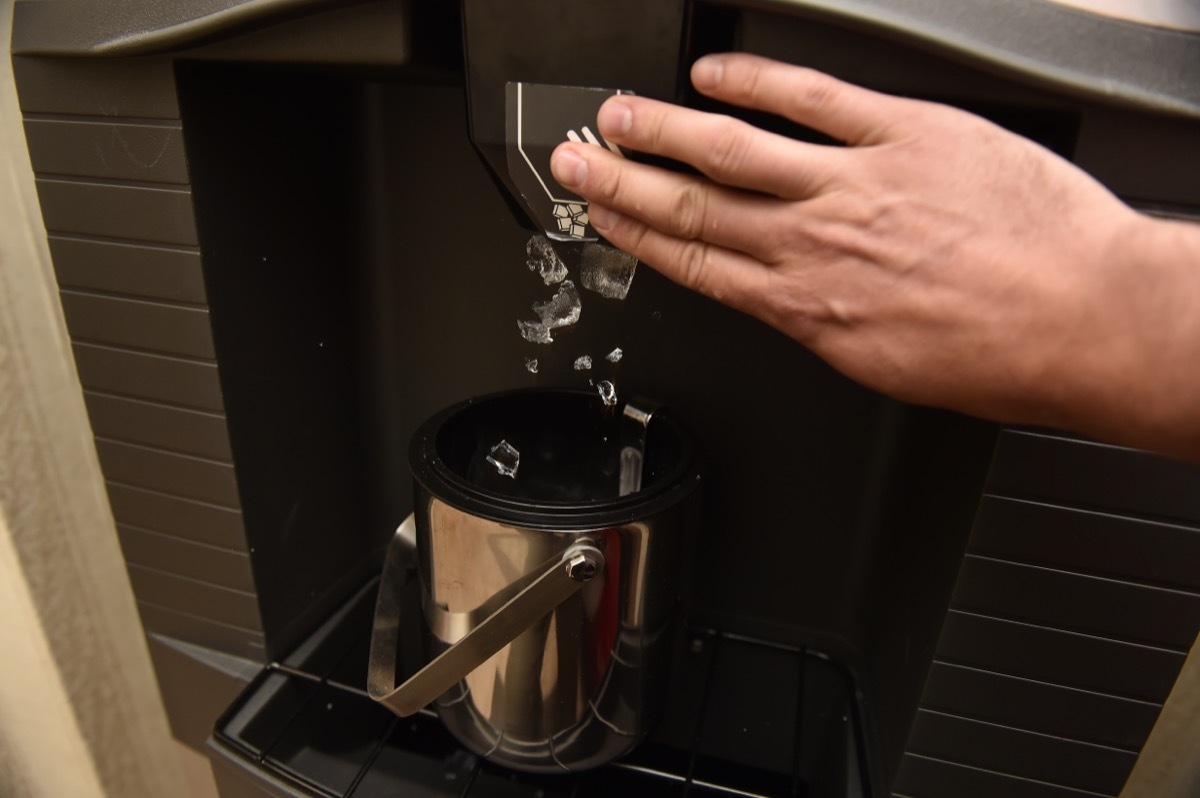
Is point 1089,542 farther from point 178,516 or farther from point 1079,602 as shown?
point 178,516

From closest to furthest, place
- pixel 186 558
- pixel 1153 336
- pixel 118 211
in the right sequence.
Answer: pixel 1153 336 < pixel 118 211 < pixel 186 558

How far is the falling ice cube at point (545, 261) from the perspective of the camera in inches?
24.1

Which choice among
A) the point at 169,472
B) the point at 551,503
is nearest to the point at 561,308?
the point at 551,503

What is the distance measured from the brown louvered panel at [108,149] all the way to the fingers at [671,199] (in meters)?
0.27

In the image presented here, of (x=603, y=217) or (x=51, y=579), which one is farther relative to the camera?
(x=51, y=579)

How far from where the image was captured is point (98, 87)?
1.61ft

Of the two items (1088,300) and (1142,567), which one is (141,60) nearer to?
(1088,300)

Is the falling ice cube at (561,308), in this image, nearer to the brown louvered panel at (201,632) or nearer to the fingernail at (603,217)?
the fingernail at (603,217)

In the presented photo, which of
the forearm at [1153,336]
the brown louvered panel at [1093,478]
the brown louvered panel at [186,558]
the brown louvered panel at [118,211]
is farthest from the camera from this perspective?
the brown louvered panel at [186,558]

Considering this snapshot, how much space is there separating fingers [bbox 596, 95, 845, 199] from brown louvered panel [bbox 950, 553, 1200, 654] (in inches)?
9.3

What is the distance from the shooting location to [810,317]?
35 centimetres

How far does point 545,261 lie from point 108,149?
0.30 metres

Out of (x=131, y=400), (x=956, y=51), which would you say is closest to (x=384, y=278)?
(x=131, y=400)

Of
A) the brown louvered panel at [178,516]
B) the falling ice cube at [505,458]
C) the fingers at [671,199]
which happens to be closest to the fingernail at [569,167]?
the fingers at [671,199]
